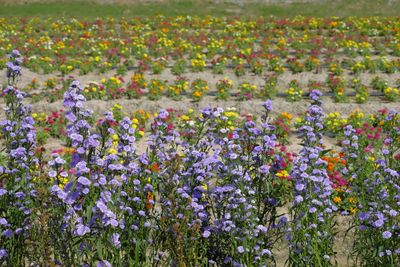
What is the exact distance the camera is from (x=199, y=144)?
582 cm

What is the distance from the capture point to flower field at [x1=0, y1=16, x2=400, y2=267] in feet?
14.4

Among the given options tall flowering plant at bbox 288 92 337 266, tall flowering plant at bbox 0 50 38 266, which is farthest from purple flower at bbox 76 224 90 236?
tall flowering plant at bbox 288 92 337 266

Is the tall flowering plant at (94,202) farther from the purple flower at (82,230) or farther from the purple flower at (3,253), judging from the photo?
the purple flower at (3,253)

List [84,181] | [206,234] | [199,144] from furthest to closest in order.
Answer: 1. [199,144]
2. [206,234]
3. [84,181]

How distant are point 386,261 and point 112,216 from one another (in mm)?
2585

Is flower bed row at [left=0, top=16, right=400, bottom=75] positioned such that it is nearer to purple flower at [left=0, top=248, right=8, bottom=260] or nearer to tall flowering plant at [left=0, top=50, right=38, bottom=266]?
tall flowering plant at [left=0, top=50, right=38, bottom=266]

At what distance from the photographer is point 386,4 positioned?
29.4m

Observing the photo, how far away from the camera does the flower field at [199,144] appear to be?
439 centimetres

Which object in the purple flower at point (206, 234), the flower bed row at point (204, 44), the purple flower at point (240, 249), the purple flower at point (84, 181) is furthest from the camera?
the flower bed row at point (204, 44)

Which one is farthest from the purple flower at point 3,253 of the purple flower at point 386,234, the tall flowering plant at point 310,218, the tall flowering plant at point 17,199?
the purple flower at point 386,234

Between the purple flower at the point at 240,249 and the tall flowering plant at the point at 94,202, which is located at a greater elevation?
the tall flowering plant at the point at 94,202

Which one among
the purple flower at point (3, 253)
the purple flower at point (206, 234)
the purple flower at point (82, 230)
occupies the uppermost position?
the purple flower at point (82, 230)

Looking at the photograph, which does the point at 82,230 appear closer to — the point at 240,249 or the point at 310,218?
the point at 240,249

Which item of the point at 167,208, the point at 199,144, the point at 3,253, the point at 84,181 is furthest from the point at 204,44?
the point at 84,181
